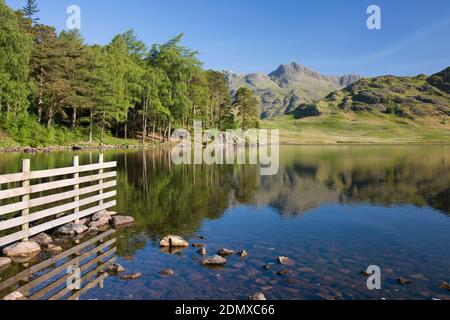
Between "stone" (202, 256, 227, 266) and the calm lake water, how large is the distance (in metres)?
0.28

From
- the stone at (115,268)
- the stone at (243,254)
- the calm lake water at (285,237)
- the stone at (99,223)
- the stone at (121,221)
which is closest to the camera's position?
the calm lake water at (285,237)

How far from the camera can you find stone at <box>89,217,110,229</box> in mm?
17612

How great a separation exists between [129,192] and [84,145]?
54500 mm

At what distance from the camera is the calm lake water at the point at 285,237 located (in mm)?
11008

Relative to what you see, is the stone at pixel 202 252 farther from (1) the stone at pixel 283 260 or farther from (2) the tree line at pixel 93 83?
(2) the tree line at pixel 93 83

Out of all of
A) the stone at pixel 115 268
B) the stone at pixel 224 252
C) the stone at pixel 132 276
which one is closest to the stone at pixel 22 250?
the stone at pixel 115 268

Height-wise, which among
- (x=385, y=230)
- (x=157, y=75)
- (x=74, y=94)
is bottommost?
(x=385, y=230)

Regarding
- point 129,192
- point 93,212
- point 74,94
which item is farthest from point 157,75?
point 93,212

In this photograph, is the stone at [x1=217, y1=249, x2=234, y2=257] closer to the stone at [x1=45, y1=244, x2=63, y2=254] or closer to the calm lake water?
the calm lake water

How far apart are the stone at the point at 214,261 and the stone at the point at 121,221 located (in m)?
6.63

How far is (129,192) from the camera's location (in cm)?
2784

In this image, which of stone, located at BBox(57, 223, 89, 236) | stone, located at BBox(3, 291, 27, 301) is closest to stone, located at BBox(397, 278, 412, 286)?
stone, located at BBox(3, 291, 27, 301)
